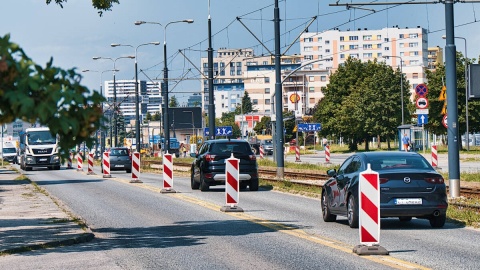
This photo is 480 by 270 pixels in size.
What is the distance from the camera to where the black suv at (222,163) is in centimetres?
3122

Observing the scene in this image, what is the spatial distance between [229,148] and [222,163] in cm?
62

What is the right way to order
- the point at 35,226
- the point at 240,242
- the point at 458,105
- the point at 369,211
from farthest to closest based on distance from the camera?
the point at 458,105 < the point at 35,226 < the point at 240,242 < the point at 369,211

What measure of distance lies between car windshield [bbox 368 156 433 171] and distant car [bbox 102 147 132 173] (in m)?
39.8

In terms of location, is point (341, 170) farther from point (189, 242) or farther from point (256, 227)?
point (189, 242)

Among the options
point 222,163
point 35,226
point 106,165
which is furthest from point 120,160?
point 35,226

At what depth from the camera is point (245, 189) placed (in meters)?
33.3

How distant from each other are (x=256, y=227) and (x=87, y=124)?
9.82 meters

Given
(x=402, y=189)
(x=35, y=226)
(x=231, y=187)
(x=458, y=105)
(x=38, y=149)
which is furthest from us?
(x=458, y=105)

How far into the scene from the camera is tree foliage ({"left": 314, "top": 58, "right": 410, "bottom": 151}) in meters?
94.4

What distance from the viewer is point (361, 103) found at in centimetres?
9588

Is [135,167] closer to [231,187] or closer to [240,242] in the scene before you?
[231,187]

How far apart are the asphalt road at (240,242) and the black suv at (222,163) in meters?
6.12

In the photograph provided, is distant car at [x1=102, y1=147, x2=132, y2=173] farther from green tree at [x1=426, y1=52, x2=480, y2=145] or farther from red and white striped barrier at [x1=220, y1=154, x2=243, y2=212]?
red and white striped barrier at [x1=220, y1=154, x2=243, y2=212]

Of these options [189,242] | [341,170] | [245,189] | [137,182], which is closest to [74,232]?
[189,242]
